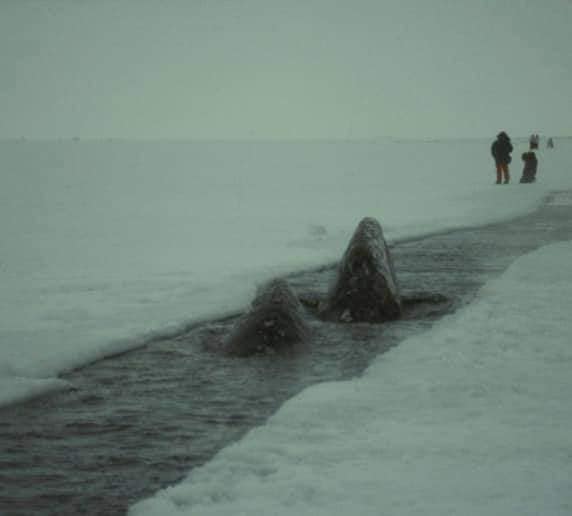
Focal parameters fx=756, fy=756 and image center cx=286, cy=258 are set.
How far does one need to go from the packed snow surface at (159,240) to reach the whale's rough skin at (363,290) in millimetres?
Answer: 1160

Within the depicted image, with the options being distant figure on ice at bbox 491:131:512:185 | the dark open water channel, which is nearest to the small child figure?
distant figure on ice at bbox 491:131:512:185

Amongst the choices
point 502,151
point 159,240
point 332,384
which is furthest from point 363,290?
point 502,151

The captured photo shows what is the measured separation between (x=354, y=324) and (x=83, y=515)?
4487 mm

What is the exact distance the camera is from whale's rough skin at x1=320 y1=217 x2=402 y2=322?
7.89 metres

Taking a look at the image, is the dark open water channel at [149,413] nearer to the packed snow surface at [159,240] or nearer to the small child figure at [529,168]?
the packed snow surface at [159,240]

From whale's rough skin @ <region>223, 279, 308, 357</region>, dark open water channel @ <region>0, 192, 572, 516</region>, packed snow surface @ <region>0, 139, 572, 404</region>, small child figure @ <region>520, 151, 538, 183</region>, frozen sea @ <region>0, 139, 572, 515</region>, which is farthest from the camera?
small child figure @ <region>520, 151, 538, 183</region>

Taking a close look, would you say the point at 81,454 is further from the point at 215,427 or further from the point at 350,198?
the point at 350,198

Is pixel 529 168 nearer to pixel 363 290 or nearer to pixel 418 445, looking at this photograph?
pixel 363 290

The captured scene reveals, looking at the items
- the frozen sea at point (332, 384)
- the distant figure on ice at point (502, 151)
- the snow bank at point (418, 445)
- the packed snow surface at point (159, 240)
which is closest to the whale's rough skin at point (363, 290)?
the frozen sea at point (332, 384)

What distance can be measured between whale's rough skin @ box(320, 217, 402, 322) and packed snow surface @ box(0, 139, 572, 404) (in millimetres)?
1160

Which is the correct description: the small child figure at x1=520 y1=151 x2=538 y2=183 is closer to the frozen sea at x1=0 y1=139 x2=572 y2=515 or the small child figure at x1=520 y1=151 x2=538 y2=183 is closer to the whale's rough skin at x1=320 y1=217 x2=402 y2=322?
the frozen sea at x1=0 y1=139 x2=572 y2=515

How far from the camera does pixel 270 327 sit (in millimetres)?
6852

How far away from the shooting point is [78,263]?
1205cm

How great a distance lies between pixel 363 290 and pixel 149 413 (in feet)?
11.5
